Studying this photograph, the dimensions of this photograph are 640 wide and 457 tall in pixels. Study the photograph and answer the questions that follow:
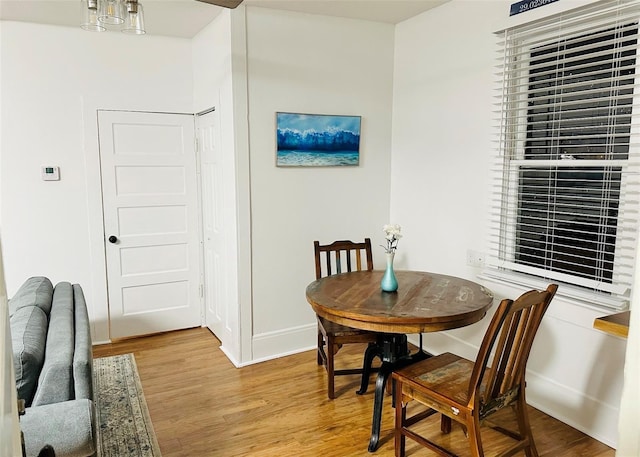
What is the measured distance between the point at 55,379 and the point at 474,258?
2.64 metres

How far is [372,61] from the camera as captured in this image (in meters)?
3.95

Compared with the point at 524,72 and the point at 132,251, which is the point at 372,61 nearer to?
the point at 524,72

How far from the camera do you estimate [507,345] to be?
2.09m

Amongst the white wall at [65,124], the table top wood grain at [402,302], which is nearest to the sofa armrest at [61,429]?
the table top wood grain at [402,302]

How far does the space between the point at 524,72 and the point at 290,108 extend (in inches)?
64.9

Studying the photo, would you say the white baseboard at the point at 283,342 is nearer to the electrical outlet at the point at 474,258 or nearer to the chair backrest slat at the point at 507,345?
the electrical outlet at the point at 474,258

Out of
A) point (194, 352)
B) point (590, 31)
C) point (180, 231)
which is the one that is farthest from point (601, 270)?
point (180, 231)

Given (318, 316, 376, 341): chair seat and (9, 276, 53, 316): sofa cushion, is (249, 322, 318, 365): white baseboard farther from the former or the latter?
(9, 276, 53, 316): sofa cushion

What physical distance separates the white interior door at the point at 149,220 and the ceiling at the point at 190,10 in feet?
2.52

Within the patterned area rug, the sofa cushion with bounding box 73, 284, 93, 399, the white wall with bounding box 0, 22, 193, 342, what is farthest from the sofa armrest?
the white wall with bounding box 0, 22, 193, 342

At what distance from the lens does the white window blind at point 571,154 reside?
2494 millimetres

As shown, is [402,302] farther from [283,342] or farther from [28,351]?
[28,351]

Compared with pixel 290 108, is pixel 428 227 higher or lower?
lower

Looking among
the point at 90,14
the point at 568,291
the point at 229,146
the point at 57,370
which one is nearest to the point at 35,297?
the point at 57,370
